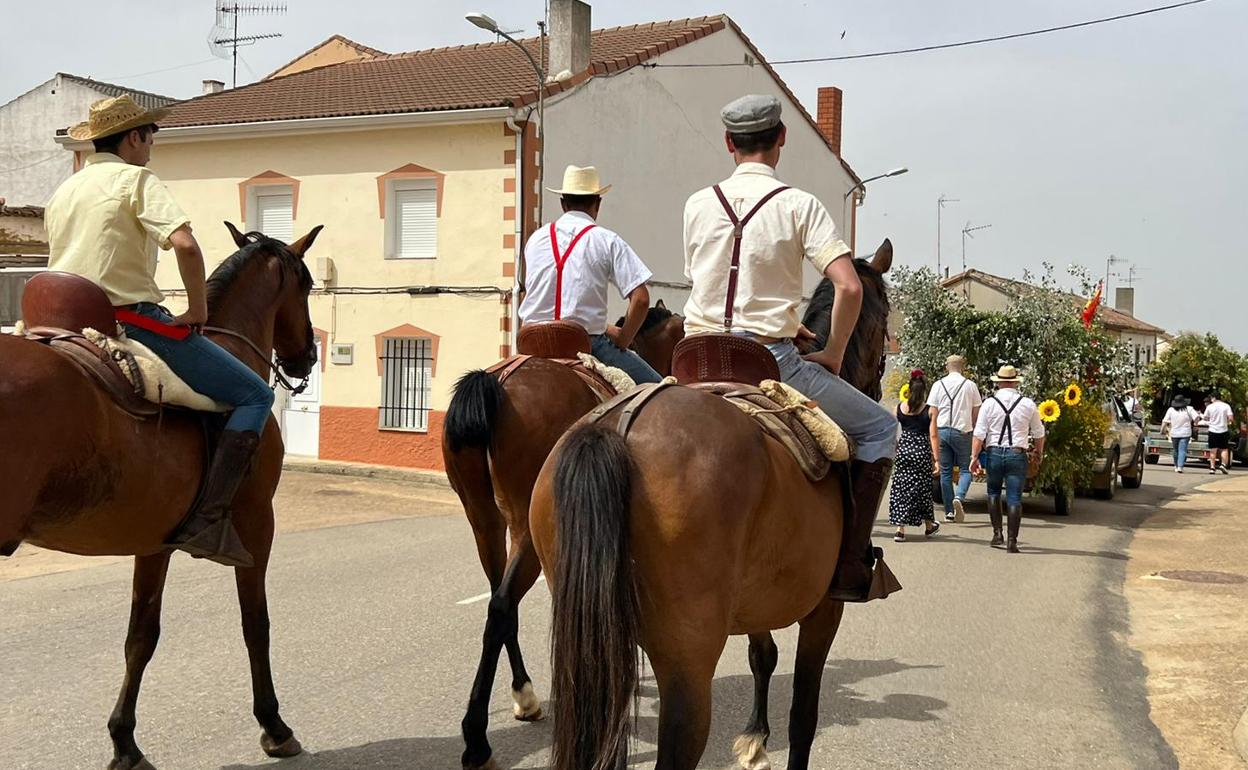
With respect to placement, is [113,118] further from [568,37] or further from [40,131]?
[40,131]

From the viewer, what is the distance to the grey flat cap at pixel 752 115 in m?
4.17

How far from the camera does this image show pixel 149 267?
460 cm

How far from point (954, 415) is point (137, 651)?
11.5m

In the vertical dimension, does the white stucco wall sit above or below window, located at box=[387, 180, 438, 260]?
above

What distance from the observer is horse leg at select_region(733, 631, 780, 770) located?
518cm

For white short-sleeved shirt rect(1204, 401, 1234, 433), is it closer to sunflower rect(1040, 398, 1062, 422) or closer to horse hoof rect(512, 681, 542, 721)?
sunflower rect(1040, 398, 1062, 422)

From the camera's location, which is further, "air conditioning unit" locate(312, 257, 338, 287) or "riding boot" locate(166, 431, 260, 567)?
"air conditioning unit" locate(312, 257, 338, 287)

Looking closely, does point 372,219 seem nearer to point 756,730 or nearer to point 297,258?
point 297,258

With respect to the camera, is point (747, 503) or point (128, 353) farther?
point (128, 353)

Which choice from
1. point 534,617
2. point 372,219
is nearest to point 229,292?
point 534,617

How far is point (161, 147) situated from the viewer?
74.1 feet

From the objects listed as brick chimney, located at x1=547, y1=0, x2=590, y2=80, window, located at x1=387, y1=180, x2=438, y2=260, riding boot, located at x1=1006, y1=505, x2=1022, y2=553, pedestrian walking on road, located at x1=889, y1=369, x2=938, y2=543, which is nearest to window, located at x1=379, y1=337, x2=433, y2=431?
window, located at x1=387, y1=180, x2=438, y2=260

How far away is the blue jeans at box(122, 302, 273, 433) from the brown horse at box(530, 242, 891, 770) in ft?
Answer: 5.73

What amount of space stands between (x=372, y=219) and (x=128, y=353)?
Result: 16.9 metres
